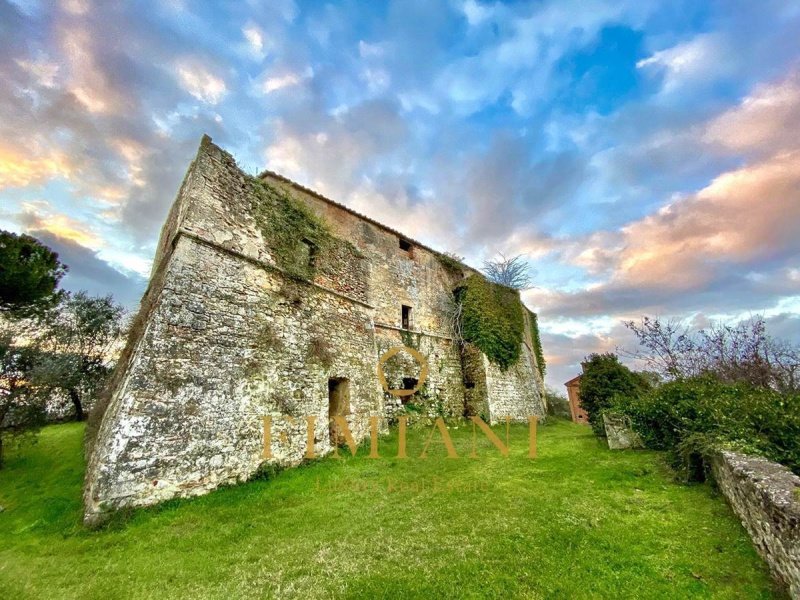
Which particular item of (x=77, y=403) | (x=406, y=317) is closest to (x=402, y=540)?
(x=406, y=317)

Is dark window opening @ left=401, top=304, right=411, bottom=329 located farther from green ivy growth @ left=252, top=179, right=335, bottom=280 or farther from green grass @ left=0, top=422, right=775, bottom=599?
green grass @ left=0, top=422, right=775, bottom=599

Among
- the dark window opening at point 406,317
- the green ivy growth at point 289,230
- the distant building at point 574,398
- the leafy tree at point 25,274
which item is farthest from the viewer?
the distant building at point 574,398

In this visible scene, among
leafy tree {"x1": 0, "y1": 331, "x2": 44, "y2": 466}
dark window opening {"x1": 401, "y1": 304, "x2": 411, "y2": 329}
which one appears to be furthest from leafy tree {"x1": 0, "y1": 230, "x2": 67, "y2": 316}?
dark window opening {"x1": 401, "y1": 304, "x2": 411, "y2": 329}

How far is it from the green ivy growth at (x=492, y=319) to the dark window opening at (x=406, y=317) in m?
2.95

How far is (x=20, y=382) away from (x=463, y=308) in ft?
52.6

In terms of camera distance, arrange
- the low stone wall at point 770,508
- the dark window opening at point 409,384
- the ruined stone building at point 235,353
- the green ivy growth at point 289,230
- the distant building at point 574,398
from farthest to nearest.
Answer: the distant building at point 574,398 → the dark window opening at point 409,384 → the green ivy growth at point 289,230 → the ruined stone building at point 235,353 → the low stone wall at point 770,508

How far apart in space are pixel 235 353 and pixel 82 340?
19.0 m

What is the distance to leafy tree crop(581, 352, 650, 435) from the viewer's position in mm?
11163

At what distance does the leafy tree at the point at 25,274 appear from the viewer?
945 cm

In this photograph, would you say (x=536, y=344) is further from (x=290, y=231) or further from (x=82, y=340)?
(x=82, y=340)

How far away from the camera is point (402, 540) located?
4398 mm

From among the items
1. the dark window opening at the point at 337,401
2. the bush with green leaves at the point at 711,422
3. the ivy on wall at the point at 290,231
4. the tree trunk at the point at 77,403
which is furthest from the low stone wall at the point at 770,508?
the tree trunk at the point at 77,403

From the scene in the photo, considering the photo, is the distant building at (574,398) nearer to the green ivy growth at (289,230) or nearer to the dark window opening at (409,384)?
the dark window opening at (409,384)

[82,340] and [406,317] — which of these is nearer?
[406,317]
